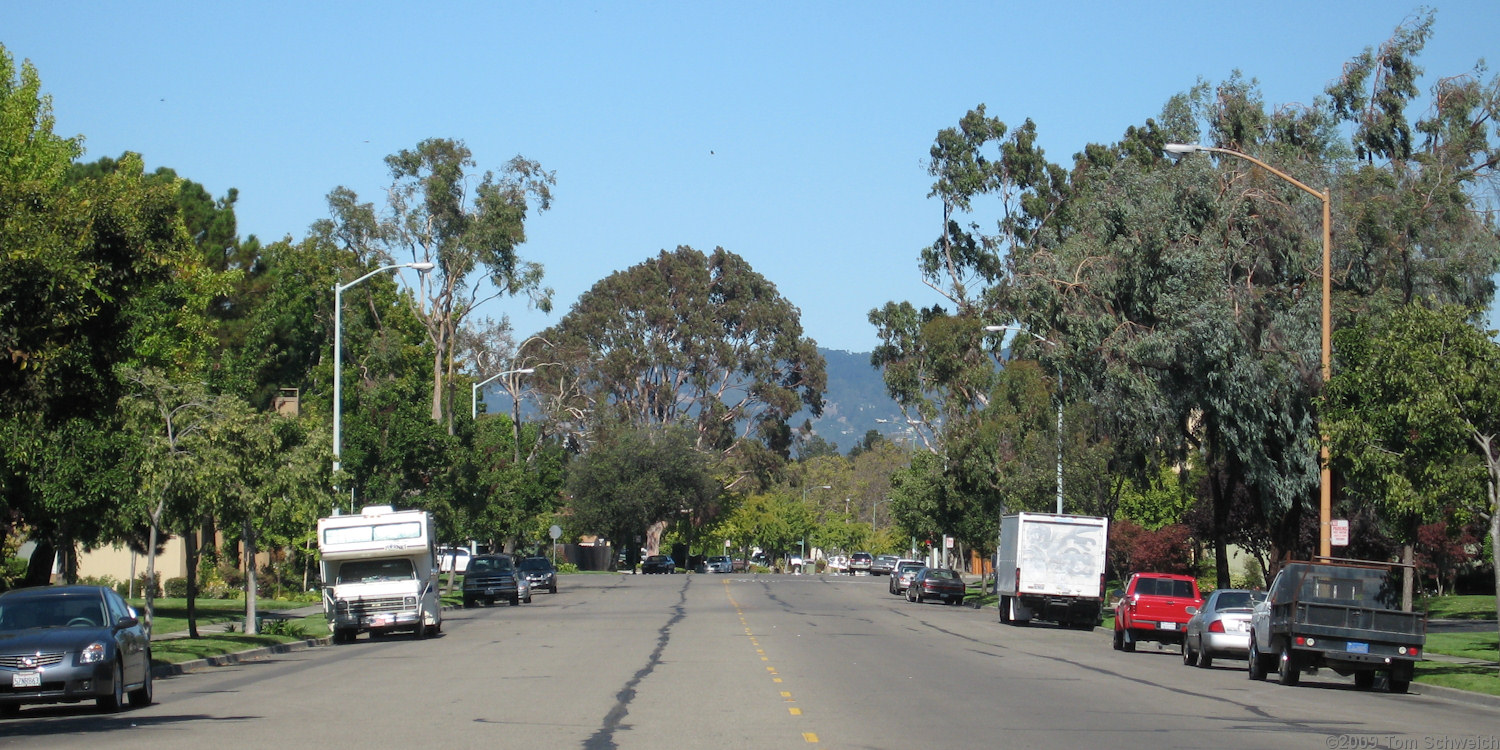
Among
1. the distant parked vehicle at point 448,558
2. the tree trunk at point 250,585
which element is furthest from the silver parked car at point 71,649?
the distant parked vehicle at point 448,558

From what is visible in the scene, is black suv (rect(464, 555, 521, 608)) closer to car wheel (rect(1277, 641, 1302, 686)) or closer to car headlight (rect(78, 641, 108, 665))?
car wheel (rect(1277, 641, 1302, 686))

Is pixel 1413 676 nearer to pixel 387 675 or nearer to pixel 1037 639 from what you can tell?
pixel 1037 639

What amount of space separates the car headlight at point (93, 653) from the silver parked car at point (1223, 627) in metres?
17.9

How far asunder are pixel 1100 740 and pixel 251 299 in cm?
5202

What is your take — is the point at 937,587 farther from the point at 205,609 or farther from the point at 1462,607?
the point at 205,609

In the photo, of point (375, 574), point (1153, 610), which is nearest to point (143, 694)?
point (375, 574)

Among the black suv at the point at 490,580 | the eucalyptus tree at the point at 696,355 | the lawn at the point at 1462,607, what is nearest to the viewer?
the lawn at the point at 1462,607

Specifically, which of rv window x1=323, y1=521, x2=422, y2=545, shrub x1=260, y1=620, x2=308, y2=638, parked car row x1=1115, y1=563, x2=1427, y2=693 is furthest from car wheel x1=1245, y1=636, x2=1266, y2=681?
shrub x1=260, y1=620, x2=308, y2=638

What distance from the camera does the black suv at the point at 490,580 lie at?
4903cm

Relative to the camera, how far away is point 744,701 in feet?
55.5

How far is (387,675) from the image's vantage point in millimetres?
21625

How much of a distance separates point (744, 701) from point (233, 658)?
42.1 ft

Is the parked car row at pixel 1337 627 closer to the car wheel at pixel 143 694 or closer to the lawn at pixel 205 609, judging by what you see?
the car wheel at pixel 143 694

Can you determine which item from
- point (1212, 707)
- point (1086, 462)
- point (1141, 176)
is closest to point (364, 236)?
point (1086, 462)
